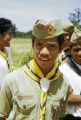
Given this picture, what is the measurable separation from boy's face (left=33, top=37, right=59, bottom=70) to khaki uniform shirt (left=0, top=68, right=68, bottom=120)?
0.18 m

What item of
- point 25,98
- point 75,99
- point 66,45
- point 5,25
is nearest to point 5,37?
point 5,25

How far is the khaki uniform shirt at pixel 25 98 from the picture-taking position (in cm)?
334

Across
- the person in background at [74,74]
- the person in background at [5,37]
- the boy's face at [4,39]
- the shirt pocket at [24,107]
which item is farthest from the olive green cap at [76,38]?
the boy's face at [4,39]

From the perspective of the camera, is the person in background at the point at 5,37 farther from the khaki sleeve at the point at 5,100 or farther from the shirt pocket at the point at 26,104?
the shirt pocket at the point at 26,104

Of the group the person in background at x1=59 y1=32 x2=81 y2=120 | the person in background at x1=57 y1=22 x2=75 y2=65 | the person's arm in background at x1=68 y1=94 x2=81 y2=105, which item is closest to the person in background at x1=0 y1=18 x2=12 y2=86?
the person in background at x1=57 y1=22 x2=75 y2=65

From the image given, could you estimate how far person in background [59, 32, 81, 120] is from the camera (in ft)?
13.9

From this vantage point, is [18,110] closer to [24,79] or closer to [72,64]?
[24,79]

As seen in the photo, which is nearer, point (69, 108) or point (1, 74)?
point (69, 108)

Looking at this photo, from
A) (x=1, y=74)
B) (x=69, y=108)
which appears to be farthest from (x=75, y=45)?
(x=1, y=74)

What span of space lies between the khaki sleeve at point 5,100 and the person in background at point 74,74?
88 cm

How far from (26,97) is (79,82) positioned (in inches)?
41.1

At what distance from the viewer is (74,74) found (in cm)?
430

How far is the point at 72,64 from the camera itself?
4.36 metres

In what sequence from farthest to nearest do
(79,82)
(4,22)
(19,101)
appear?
(4,22), (79,82), (19,101)
